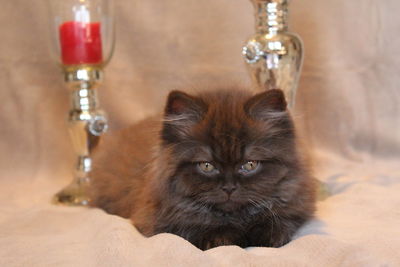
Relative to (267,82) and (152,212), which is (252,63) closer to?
(267,82)

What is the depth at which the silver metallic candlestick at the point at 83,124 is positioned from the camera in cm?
270

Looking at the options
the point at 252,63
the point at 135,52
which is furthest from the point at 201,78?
the point at 252,63

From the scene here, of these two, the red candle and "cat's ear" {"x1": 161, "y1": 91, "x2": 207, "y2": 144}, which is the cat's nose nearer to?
"cat's ear" {"x1": 161, "y1": 91, "x2": 207, "y2": 144}

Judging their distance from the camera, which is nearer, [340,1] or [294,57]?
[294,57]

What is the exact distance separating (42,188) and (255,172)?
157 centimetres

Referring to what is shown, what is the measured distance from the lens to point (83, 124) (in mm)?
2746

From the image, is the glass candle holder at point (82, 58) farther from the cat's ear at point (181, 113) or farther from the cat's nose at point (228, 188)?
the cat's nose at point (228, 188)

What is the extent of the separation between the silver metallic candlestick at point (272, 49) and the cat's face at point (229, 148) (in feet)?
2.09

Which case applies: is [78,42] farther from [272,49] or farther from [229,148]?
[229,148]

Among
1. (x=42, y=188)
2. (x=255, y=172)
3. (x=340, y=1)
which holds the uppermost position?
(x=340, y=1)

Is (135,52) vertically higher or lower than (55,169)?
higher

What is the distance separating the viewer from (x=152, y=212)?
204 cm

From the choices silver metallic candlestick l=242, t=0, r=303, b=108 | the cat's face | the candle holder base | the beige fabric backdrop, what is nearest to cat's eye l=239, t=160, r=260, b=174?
A: the cat's face

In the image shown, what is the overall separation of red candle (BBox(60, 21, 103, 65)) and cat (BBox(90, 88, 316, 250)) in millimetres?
781
